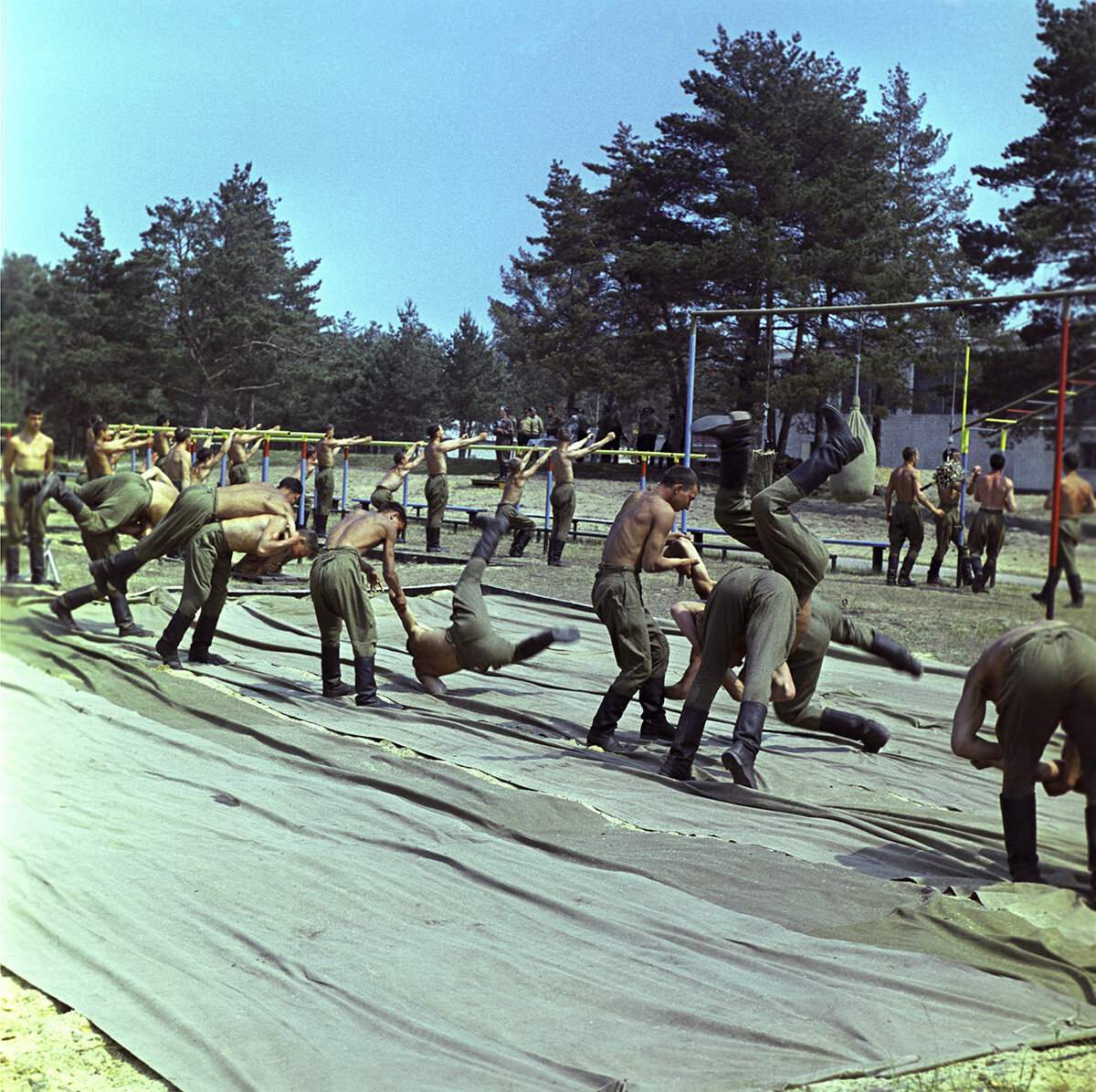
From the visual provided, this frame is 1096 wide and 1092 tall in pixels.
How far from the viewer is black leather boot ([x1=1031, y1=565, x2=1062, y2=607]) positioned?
2857 mm

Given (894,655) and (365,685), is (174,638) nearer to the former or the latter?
(365,685)

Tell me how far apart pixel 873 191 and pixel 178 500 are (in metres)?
4.77

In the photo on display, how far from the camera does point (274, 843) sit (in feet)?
13.7

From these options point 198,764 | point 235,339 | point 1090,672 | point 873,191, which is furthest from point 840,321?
point 1090,672

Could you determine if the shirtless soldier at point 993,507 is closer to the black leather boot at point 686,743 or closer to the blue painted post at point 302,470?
the black leather boot at point 686,743

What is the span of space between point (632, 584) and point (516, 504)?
4573 mm

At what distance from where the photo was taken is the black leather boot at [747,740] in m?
4.79

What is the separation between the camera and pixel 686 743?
205 inches

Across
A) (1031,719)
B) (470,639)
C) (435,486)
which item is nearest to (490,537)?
(470,639)

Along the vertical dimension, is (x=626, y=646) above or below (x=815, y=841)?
above

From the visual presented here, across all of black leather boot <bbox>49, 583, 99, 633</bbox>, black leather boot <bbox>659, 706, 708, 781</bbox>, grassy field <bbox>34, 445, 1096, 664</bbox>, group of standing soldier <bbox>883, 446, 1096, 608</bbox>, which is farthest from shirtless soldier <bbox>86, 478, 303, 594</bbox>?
group of standing soldier <bbox>883, 446, 1096, 608</bbox>

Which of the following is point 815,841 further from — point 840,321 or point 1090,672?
point 840,321

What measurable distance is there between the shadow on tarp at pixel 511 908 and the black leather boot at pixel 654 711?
0.19 m

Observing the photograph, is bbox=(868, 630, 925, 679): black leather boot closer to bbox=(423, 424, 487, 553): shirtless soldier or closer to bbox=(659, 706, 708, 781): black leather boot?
bbox=(659, 706, 708, 781): black leather boot
